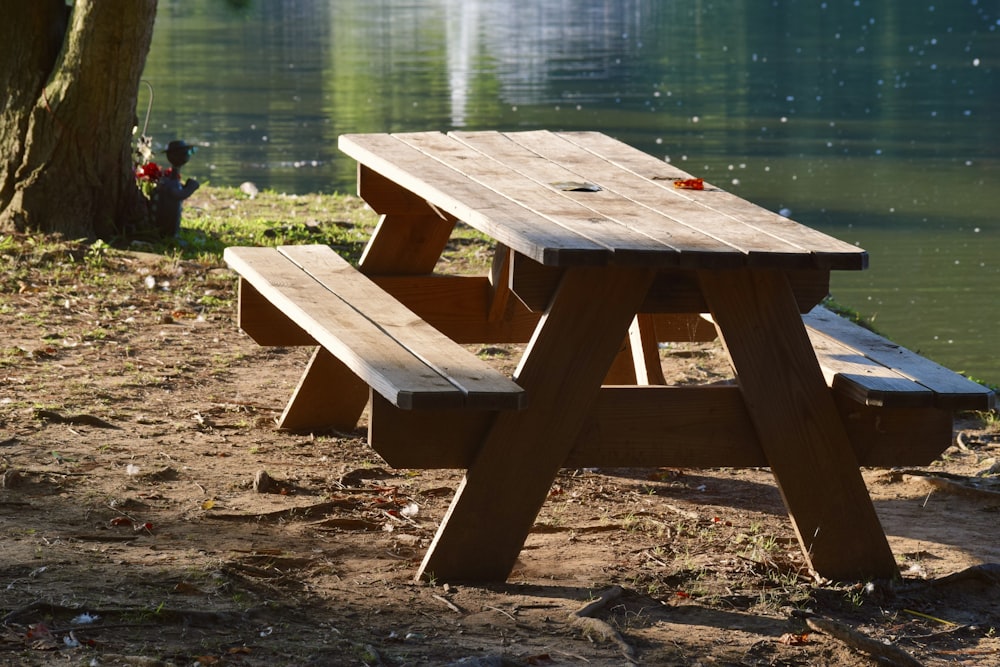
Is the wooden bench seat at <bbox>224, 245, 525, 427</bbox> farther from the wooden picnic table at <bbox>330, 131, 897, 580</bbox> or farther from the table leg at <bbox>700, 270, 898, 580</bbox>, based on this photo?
the table leg at <bbox>700, 270, 898, 580</bbox>

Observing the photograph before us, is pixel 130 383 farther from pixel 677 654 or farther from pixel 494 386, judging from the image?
pixel 677 654

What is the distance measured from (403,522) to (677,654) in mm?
1138

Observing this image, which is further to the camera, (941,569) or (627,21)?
(627,21)

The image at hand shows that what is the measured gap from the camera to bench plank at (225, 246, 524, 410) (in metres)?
3.06

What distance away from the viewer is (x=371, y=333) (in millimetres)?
3609

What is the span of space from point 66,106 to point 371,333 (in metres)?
4.22

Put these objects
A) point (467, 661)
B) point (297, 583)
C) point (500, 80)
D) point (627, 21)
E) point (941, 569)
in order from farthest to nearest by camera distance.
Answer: point (627, 21) < point (500, 80) < point (941, 569) < point (297, 583) < point (467, 661)

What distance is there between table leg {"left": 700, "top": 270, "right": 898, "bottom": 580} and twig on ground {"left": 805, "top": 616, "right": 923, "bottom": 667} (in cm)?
36

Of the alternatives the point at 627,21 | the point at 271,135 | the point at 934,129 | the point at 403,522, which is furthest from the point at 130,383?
the point at 627,21

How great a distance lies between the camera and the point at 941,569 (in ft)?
12.2

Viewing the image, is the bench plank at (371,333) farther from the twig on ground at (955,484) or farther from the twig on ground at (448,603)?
the twig on ground at (955,484)

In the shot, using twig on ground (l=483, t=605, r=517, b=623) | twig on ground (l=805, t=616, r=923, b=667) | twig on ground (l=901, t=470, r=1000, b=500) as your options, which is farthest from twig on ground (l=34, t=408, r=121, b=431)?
twig on ground (l=901, t=470, r=1000, b=500)

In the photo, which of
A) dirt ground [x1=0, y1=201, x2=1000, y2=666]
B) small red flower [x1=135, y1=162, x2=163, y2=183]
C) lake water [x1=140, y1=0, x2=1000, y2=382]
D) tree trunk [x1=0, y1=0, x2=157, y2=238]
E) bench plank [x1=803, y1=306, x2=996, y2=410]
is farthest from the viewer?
lake water [x1=140, y1=0, x2=1000, y2=382]

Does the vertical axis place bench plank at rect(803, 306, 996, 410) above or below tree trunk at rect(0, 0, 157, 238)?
below
